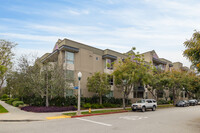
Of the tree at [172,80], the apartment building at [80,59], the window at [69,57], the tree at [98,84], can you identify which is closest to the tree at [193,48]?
the apartment building at [80,59]

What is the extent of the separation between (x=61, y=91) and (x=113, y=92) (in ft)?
43.2

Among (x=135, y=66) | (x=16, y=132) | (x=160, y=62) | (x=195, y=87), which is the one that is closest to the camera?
(x=16, y=132)

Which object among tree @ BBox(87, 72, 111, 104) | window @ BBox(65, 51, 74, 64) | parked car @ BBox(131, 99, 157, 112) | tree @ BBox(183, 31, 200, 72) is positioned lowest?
parked car @ BBox(131, 99, 157, 112)

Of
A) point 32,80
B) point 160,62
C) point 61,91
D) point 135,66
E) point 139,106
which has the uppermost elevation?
point 160,62

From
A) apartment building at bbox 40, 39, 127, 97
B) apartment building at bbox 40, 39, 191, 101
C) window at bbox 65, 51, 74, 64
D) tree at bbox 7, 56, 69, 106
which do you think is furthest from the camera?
window at bbox 65, 51, 74, 64

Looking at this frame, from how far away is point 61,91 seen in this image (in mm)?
19297

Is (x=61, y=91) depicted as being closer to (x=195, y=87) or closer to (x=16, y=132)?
(x=16, y=132)

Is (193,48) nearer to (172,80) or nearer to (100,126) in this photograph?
(100,126)

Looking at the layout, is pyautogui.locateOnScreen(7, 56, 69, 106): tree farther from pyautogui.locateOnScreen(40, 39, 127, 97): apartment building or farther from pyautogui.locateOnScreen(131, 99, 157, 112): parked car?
pyautogui.locateOnScreen(131, 99, 157, 112): parked car

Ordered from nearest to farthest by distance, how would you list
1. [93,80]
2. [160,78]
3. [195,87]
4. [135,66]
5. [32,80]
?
[32,80], [135,66], [93,80], [160,78], [195,87]

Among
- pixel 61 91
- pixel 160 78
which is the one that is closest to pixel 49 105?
pixel 61 91

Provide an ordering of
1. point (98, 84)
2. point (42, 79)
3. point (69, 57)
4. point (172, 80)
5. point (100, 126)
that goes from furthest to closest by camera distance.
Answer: point (172, 80) → point (69, 57) → point (98, 84) → point (42, 79) → point (100, 126)

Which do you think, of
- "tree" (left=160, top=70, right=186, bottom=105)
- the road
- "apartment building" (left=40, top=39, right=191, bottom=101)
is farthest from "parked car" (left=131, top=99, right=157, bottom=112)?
"tree" (left=160, top=70, right=186, bottom=105)

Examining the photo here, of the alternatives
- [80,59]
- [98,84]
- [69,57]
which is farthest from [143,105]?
[69,57]
